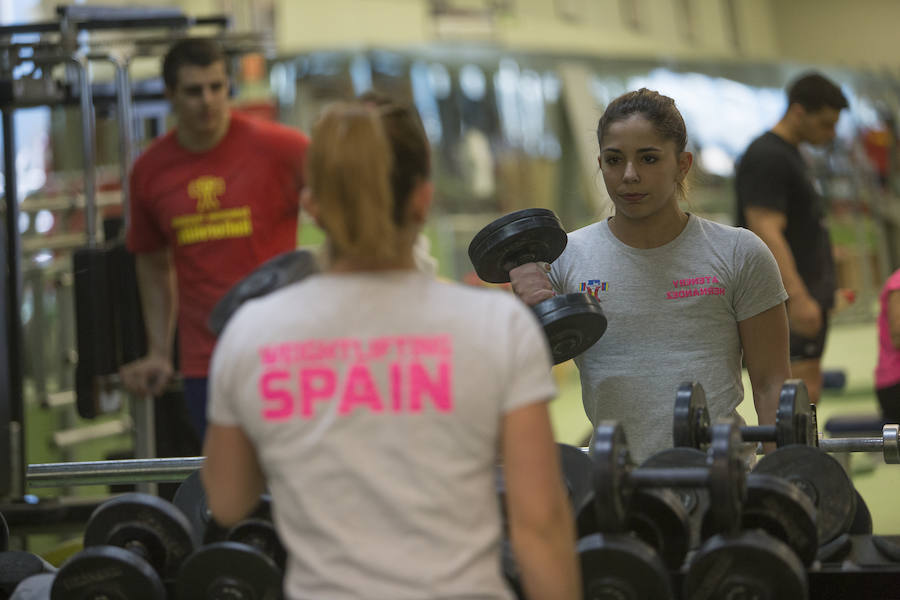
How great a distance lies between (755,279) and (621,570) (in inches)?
30.0

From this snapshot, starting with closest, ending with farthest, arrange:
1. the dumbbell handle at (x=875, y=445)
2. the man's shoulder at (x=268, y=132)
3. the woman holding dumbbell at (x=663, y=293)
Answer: the woman holding dumbbell at (x=663, y=293), the dumbbell handle at (x=875, y=445), the man's shoulder at (x=268, y=132)

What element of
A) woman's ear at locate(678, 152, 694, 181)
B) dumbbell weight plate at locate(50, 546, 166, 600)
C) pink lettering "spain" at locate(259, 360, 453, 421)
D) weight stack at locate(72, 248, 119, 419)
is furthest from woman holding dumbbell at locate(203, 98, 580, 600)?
weight stack at locate(72, 248, 119, 419)

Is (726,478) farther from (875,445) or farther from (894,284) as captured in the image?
Result: (894,284)

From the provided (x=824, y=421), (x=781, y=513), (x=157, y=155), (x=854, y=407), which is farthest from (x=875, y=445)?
(x=854, y=407)

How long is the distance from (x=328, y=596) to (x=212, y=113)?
2.47 m

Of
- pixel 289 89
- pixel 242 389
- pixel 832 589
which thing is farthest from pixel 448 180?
pixel 242 389

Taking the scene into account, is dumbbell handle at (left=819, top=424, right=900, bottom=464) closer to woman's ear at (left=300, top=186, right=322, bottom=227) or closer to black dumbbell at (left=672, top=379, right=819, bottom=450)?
black dumbbell at (left=672, top=379, right=819, bottom=450)

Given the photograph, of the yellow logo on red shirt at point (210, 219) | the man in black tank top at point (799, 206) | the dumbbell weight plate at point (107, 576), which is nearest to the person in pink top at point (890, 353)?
the man in black tank top at point (799, 206)

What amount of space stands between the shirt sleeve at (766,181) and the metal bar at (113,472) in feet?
6.87

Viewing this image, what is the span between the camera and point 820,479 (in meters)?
2.07

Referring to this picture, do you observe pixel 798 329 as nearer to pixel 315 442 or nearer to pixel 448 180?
pixel 315 442

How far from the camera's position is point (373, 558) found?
1.27 meters

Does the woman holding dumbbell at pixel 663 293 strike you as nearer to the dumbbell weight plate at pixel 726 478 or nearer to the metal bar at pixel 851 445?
the metal bar at pixel 851 445

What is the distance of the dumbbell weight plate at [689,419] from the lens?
2.05 metres
